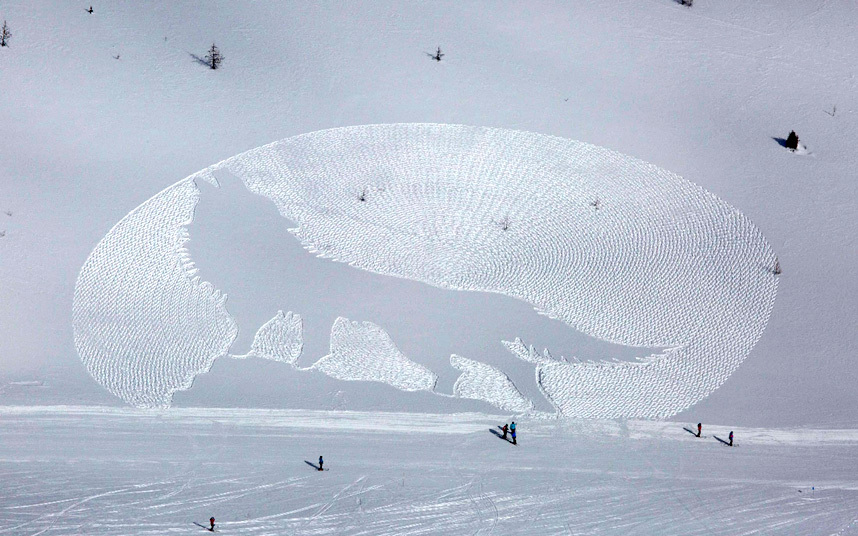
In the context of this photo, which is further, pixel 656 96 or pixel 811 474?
pixel 656 96

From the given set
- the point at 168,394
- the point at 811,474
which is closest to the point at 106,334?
the point at 168,394

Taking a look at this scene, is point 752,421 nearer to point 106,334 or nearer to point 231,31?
point 106,334

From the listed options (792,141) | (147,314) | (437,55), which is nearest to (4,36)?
(147,314)

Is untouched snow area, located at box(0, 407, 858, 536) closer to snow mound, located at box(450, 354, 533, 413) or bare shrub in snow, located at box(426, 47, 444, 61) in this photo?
snow mound, located at box(450, 354, 533, 413)

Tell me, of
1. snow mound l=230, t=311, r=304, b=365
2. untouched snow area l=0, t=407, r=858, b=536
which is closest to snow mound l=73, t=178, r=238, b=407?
snow mound l=230, t=311, r=304, b=365

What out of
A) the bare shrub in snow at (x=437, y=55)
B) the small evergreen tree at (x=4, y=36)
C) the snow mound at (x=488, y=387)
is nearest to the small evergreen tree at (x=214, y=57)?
the small evergreen tree at (x=4, y=36)

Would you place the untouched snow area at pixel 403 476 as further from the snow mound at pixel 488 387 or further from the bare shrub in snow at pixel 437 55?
the bare shrub in snow at pixel 437 55
